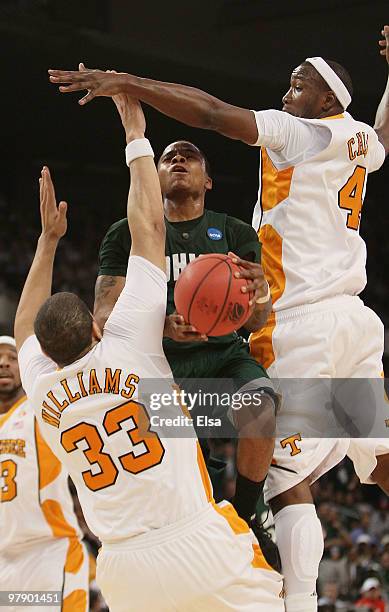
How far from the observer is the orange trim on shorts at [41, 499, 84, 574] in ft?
25.0

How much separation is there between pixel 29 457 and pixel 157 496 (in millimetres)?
3489

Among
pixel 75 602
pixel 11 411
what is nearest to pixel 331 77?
pixel 11 411

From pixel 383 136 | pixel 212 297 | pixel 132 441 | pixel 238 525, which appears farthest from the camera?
pixel 383 136

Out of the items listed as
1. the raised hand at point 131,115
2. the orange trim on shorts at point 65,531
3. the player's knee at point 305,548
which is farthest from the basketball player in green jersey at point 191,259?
the orange trim on shorts at point 65,531

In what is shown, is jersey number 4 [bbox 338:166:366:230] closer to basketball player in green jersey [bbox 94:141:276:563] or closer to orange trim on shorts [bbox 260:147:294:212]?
orange trim on shorts [bbox 260:147:294:212]

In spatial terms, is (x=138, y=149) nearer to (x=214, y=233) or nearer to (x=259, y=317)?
(x=214, y=233)

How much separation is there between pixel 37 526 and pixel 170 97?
4.10 metres

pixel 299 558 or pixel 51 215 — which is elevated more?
pixel 51 215

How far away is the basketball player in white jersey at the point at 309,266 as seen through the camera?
485 cm

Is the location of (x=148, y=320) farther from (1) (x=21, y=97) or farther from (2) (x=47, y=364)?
(1) (x=21, y=97)

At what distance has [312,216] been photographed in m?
5.20

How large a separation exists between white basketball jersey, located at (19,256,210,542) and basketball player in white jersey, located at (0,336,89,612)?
125 inches

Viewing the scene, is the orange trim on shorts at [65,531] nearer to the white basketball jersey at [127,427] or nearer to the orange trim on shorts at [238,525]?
the white basketball jersey at [127,427]

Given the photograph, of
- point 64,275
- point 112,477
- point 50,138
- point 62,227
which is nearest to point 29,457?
A: point 62,227
